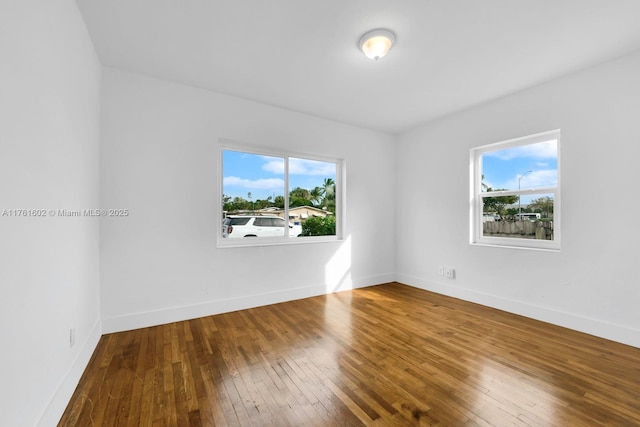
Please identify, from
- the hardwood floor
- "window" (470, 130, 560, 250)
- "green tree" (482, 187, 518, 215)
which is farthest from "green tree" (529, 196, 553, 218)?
the hardwood floor

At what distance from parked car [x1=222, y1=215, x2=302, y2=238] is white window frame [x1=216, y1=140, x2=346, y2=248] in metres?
0.06

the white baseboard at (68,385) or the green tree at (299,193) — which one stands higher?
the green tree at (299,193)

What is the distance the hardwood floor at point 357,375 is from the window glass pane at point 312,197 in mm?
1459

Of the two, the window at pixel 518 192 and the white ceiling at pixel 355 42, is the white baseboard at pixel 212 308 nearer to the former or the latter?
the window at pixel 518 192

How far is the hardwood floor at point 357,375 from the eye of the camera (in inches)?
64.1

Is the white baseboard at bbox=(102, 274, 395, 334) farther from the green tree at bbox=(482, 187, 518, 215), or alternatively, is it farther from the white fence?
the green tree at bbox=(482, 187, 518, 215)

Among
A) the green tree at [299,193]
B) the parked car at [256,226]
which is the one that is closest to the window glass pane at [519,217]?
the green tree at [299,193]

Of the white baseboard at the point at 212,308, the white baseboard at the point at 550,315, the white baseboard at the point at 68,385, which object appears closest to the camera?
the white baseboard at the point at 68,385

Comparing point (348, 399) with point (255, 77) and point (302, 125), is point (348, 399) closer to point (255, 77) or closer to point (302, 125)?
point (255, 77)

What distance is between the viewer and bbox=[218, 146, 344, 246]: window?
3.56 meters

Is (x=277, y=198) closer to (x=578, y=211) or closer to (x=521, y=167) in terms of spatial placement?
(x=521, y=167)

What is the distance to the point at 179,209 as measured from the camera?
312 centimetres

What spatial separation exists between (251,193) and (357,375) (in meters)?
2.52

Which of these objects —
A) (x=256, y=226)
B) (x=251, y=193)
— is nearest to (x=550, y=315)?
(x=256, y=226)
